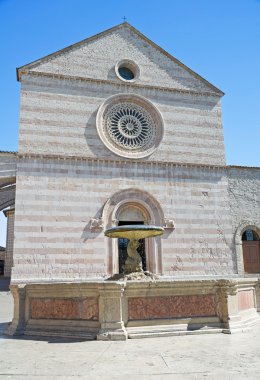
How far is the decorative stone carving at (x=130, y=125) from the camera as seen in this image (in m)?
18.9

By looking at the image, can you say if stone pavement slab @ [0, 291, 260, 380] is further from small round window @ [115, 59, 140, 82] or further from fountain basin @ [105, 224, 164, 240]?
small round window @ [115, 59, 140, 82]

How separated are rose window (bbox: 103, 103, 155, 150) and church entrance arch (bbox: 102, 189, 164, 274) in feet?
9.10

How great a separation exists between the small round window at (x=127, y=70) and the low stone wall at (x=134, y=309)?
46.2ft

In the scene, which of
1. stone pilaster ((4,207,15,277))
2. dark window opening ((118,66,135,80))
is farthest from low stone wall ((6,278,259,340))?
stone pilaster ((4,207,15,277))

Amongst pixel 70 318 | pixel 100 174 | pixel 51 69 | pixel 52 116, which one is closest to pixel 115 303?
pixel 70 318

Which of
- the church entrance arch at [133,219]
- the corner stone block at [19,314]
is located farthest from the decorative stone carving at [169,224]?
the corner stone block at [19,314]

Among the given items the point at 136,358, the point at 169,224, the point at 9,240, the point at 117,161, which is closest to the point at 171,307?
the point at 136,358

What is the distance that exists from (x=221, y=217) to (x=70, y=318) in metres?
12.8

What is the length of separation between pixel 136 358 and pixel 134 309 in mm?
1990

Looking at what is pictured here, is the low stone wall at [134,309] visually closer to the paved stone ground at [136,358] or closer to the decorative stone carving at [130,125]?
the paved stone ground at [136,358]

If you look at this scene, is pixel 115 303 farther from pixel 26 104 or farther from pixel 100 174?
pixel 26 104

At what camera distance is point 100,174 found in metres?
18.0

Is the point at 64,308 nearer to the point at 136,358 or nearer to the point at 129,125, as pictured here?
the point at 136,358

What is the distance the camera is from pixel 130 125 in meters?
19.6
